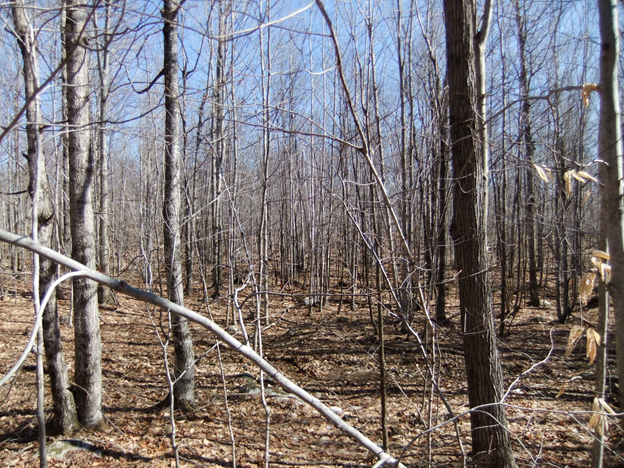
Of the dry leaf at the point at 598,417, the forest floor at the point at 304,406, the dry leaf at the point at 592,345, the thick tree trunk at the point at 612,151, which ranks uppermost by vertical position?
the thick tree trunk at the point at 612,151

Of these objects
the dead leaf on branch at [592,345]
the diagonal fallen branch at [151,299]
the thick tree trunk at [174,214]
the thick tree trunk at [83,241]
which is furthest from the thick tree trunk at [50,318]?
the dead leaf on branch at [592,345]

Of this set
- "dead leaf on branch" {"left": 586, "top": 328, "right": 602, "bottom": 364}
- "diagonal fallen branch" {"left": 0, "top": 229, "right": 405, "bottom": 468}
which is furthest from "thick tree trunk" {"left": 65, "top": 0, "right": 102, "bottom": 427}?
"dead leaf on branch" {"left": 586, "top": 328, "right": 602, "bottom": 364}

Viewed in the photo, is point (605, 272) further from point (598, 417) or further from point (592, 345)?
point (598, 417)

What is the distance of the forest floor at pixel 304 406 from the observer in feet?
14.1

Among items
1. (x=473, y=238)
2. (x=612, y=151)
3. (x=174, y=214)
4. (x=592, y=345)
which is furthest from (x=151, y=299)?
(x=174, y=214)

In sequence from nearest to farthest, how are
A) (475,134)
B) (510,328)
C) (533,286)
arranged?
(475,134), (510,328), (533,286)

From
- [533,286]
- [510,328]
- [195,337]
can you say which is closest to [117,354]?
[195,337]

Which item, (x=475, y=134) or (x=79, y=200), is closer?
(x=475, y=134)

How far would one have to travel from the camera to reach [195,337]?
8836mm

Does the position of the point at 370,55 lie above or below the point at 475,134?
above

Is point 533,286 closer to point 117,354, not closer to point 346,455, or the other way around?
point 346,455

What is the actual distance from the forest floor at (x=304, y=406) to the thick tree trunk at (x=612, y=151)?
65 centimetres

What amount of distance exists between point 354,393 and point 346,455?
69.7 inches

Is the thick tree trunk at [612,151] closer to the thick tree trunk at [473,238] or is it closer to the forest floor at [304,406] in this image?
the forest floor at [304,406]
